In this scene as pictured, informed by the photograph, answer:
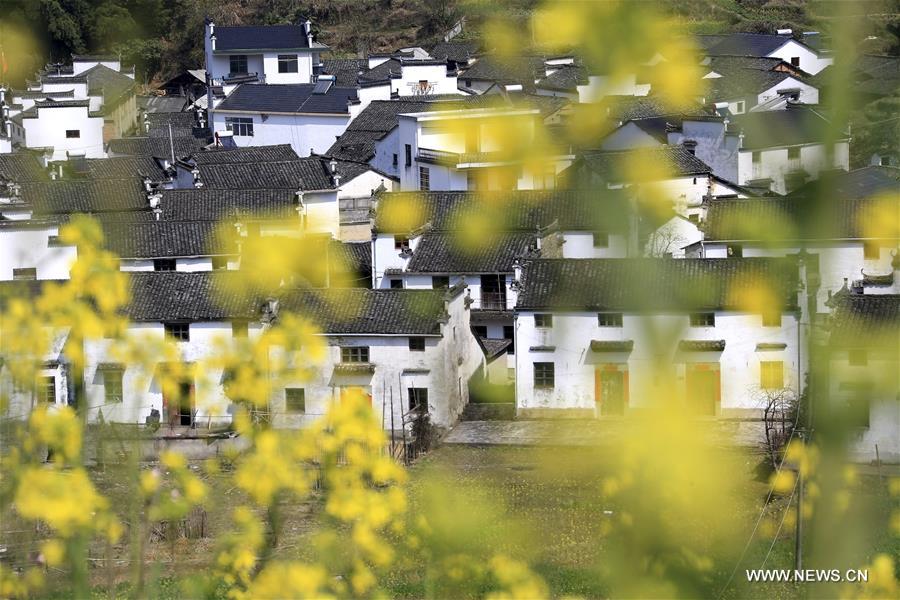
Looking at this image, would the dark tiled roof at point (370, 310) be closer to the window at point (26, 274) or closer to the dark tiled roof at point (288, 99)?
the window at point (26, 274)

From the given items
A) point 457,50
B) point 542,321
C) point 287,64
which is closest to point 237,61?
point 287,64

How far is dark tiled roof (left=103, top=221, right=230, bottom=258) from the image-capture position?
29.5 feet

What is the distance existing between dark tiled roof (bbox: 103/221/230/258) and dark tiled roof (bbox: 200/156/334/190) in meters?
1.70

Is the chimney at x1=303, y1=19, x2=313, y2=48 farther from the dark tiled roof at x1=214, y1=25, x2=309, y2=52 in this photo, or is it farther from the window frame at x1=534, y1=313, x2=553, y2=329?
the window frame at x1=534, y1=313, x2=553, y2=329

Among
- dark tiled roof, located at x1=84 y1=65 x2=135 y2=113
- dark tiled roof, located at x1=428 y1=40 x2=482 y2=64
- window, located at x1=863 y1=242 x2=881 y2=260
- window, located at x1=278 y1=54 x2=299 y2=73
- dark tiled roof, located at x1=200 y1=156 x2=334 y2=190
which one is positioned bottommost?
window, located at x1=863 y1=242 x2=881 y2=260

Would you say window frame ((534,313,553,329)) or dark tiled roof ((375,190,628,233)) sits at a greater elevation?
dark tiled roof ((375,190,628,233))

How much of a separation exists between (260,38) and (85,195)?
640 cm

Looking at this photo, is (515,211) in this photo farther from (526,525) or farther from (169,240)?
(526,525)

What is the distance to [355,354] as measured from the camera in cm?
759

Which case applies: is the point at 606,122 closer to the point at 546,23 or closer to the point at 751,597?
the point at 546,23

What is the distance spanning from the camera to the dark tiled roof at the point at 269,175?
10977mm

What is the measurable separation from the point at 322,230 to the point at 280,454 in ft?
29.1

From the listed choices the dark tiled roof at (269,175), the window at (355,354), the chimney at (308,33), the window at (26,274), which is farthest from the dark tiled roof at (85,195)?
the chimney at (308,33)

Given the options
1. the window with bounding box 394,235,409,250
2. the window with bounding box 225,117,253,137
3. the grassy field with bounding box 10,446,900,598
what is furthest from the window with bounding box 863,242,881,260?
the window with bounding box 225,117,253,137
